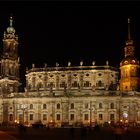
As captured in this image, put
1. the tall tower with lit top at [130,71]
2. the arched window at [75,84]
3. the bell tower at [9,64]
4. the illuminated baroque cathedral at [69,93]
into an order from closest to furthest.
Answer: the illuminated baroque cathedral at [69,93], the tall tower with lit top at [130,71], the bell tower at [9,64], the arched window at [75,84]

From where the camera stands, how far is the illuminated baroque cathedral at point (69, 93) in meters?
101

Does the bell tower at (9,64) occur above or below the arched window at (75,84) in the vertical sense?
above

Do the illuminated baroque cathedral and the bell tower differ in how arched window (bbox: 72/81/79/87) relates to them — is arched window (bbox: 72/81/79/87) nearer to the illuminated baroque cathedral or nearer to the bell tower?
the illuminated baroque cathedral

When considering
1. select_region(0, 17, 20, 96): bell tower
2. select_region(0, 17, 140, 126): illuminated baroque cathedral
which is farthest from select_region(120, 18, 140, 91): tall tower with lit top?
select_region(0, 17, 20, 96): bell tower

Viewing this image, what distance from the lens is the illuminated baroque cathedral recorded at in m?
101

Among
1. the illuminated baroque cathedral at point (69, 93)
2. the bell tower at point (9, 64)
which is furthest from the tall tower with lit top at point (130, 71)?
the bell tower at point (9, 64)

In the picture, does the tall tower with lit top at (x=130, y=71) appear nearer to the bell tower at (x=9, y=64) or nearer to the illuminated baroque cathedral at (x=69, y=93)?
the illuminated baroque cathedral at (x=69, y=93)

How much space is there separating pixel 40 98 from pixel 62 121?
21.6 feet

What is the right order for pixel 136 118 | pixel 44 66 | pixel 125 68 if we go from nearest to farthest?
1. pixel 136 118
2. pixel 125 68
3. pixel 44 66

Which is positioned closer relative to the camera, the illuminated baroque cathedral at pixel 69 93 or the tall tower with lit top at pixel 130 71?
the illuminated baroque cathedral at pixel 69 93

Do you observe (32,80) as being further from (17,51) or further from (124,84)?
(124,84)

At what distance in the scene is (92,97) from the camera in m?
101

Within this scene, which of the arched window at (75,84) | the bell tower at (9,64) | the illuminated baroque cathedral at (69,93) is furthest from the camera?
the arched window at (75,84)

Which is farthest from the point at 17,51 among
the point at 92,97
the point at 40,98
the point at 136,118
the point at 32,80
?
the point at 136,118
